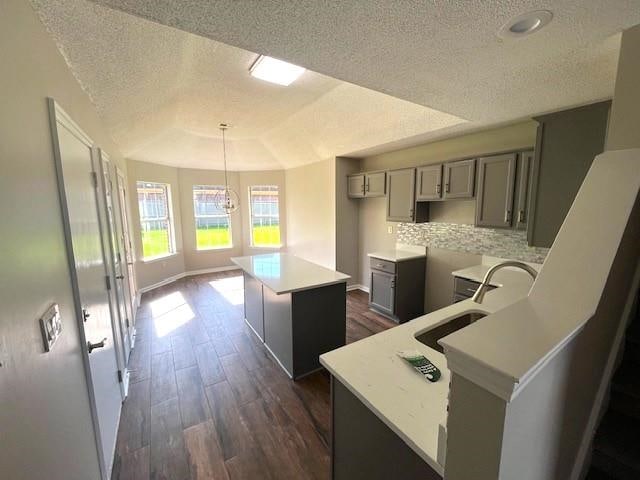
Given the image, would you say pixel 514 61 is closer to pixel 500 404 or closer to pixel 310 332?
pixel 500 404

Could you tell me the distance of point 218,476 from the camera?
1.62 meters

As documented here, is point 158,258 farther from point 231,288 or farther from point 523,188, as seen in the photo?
point 523,188

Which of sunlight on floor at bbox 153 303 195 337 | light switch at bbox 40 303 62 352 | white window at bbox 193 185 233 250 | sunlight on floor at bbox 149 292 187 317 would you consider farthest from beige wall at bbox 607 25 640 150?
white window at bbox 193 185 233 250

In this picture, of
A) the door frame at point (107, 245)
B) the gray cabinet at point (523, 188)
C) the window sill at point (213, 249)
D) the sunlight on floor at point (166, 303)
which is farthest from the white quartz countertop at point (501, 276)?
the window sill at point (213, 249)

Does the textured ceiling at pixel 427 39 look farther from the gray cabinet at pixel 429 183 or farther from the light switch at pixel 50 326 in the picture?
the gray cabinet at pixel 429 183

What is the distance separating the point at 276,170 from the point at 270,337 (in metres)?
4.44

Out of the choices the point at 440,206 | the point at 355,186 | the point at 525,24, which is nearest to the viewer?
the point at 525,24

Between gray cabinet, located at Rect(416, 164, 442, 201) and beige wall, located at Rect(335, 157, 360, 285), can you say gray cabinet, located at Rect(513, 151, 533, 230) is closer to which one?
gray cabinet, located at Rect(416, 164, 442, 201)

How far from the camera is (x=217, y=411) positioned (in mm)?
2117

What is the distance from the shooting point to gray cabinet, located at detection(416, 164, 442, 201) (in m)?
3.24

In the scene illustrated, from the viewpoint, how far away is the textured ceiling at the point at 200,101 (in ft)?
5.10

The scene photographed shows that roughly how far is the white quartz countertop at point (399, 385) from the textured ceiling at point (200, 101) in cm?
212

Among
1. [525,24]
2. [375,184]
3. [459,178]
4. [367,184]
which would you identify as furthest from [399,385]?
[367,184]

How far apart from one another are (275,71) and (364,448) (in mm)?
2939
